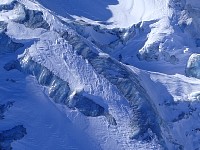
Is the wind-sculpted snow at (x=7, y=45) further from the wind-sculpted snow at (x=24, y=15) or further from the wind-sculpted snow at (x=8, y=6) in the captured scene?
the wind-sculpted snow at (x=8, y=6)

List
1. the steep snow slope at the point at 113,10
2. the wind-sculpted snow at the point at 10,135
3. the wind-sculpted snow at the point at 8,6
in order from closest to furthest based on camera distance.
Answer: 1. the wind-sculpted snow at the point at 10,135
2. the wind-sculpted snow at the point at 8,6
3. the steep snow slope at the point at 113,10

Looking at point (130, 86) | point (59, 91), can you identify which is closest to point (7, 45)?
point (59, 91)

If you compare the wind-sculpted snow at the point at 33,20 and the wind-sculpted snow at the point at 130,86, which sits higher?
the wind-sculpted snow at the point at 33,20

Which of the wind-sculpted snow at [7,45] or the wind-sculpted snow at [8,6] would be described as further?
the wind-sculpted snow at [8,6]

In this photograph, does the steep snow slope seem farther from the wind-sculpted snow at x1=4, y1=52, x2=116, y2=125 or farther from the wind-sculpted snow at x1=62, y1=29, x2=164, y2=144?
the wind-sculpted snow at x1=4, y1=52, x2=116, y2=125

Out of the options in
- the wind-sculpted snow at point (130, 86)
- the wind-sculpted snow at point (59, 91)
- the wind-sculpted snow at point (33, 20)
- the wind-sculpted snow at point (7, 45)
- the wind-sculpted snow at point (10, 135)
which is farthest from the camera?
the wind-sculpted snow at point (33, 20)

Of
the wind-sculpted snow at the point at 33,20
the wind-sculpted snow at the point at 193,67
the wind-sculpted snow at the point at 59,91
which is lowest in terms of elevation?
the wind-sculpted snow at the point at 59,91

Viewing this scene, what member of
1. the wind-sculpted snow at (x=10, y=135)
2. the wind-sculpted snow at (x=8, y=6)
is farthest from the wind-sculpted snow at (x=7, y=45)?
the wind-sculpted snow at (x=10, y=135)
